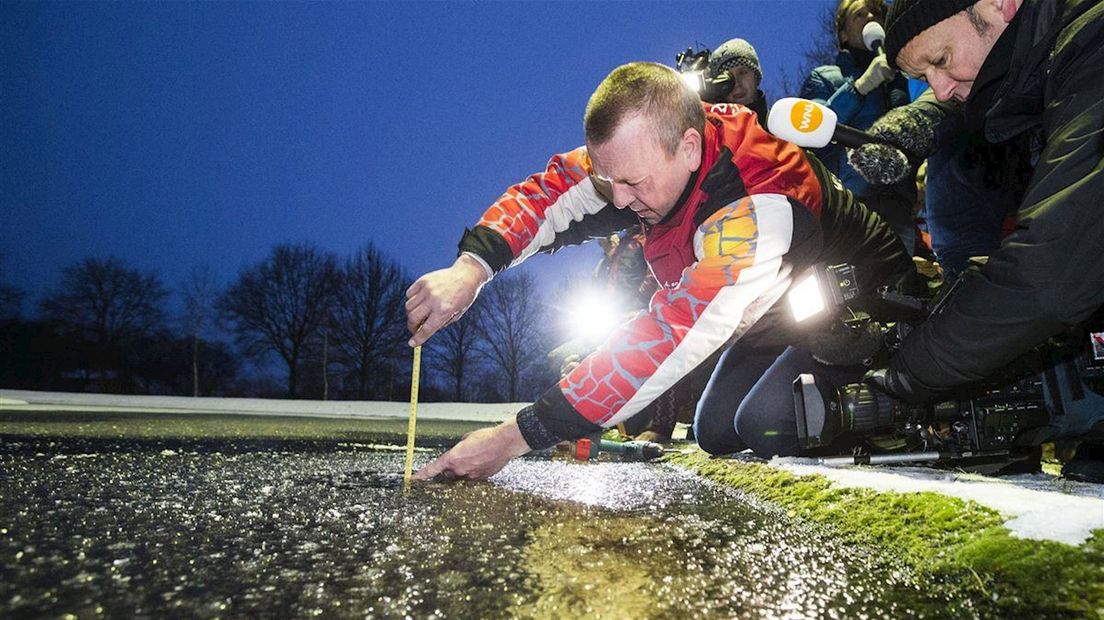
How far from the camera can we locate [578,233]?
2.83 metres

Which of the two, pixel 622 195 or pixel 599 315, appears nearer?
pixel 622 195

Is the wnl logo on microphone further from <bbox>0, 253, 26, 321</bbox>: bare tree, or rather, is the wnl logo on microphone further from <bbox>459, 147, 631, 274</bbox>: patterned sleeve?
<bbox>0, 253, 26, 321</bbox>: bare tree

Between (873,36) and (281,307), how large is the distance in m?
32.3

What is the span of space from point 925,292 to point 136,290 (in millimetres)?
38180

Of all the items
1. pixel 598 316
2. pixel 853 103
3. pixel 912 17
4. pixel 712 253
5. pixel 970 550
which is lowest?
pixel 970 550

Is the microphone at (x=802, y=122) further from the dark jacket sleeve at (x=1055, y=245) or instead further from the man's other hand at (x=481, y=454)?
the man's other hand at (x=481, y=454)

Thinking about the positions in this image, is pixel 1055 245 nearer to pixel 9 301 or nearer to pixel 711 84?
pixel 711 84

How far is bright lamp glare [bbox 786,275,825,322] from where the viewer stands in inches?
88.7

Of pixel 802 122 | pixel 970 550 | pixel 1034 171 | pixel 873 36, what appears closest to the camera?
pixel 970 550

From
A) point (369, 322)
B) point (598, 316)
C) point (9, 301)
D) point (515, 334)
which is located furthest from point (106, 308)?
point (598, 316)

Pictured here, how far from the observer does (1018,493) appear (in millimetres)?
1446

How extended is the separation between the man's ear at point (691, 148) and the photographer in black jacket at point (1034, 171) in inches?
27.4

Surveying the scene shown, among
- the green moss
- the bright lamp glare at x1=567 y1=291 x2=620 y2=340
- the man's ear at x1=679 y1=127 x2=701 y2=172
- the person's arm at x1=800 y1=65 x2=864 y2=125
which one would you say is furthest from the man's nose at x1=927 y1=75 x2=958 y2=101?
the bright lamp glare at x1=567 y1=291 x2=620 y2=340

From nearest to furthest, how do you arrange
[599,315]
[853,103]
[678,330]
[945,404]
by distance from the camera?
[678,330], [945,404], [853,103], [599,315]
